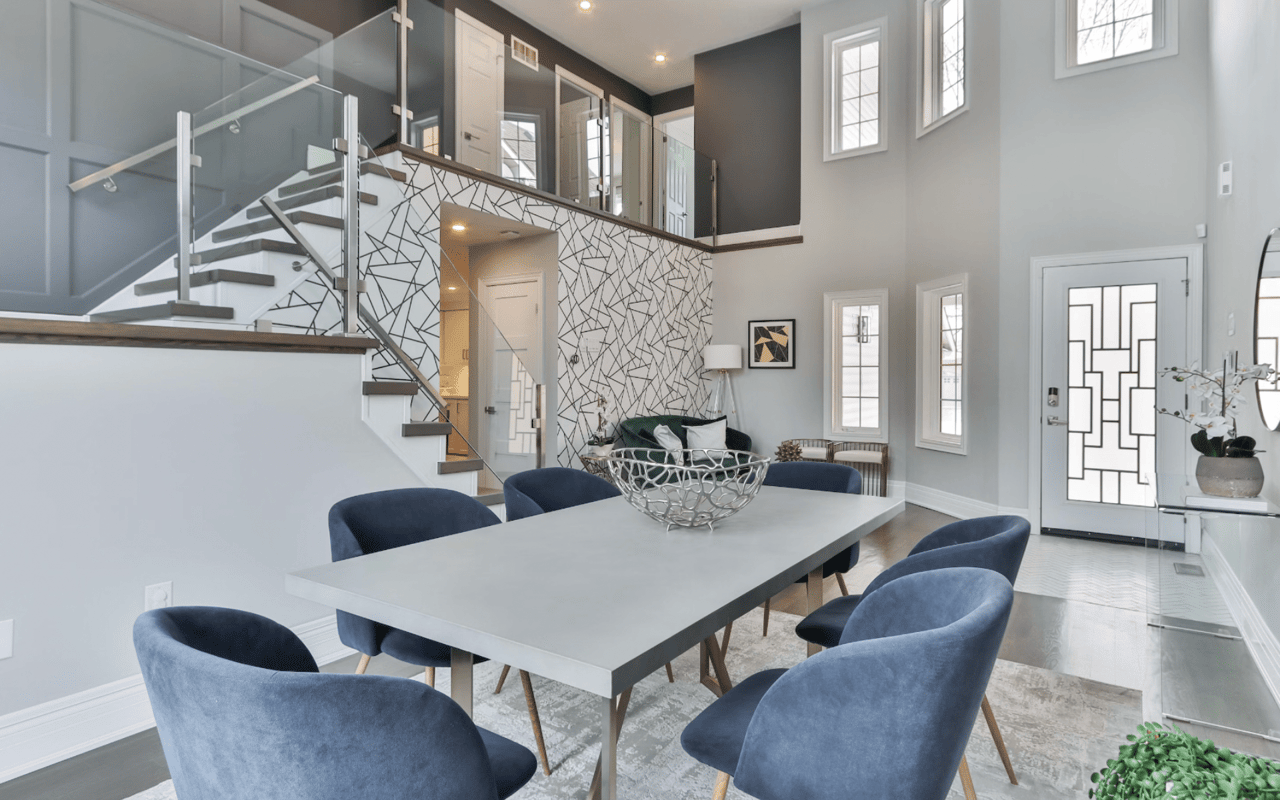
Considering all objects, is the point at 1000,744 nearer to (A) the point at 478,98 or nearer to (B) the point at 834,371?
(A) the point at 478,98

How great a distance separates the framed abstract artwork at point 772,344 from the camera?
7395 mm

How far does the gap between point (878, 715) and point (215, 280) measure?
8.97ft

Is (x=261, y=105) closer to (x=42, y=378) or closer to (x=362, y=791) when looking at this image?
(x=42, y=378)

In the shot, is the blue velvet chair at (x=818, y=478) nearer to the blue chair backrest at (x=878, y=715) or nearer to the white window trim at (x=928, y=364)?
the blue chair backrest at (x=878, y=715)

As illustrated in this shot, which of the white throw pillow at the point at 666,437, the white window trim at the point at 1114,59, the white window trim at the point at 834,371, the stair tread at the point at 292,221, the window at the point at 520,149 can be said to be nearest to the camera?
the stair tread at the point at 292,221

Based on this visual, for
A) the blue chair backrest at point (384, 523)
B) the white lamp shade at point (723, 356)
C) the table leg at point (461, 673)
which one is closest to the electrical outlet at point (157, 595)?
the blue chair backrest at point (384, 523)

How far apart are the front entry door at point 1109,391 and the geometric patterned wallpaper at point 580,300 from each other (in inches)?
134

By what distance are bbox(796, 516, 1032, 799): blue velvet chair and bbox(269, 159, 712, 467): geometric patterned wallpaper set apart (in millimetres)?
2289

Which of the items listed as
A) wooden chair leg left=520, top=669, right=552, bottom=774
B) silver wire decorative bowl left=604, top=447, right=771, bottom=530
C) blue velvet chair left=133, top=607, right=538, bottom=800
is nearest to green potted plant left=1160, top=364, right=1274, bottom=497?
silver wire decorative bowl left=604, top=447, right=771, bottom=530

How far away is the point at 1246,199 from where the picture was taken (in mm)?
3309

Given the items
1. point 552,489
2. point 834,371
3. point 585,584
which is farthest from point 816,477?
point 834,371

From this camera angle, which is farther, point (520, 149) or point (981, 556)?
point (520, 149)

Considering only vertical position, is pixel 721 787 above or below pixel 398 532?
below

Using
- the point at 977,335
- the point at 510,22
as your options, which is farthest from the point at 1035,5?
the point at 510,22
